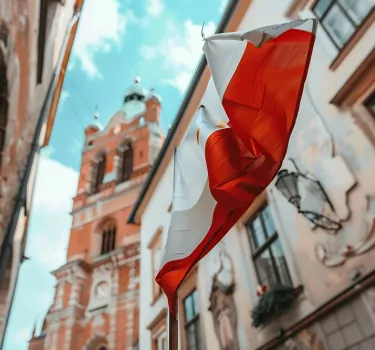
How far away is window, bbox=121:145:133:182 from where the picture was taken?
3134 cm

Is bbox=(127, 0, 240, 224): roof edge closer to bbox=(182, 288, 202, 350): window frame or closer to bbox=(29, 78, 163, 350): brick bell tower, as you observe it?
bbox=(182, 288, 202, 350): window frame

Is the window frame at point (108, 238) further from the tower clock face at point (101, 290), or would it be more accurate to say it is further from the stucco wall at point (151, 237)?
the stucco wall at point (151, 237)

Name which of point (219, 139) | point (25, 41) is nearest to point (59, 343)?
point (25, 41)

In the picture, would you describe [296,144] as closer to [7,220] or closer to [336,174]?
[336,174]

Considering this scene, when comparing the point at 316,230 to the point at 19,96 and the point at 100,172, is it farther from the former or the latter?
the point at 100,172

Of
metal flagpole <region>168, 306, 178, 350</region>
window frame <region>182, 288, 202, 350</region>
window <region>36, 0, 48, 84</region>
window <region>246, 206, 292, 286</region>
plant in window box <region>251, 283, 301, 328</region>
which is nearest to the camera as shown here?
metal flagpole <region>168, 306, 178, 350</region>

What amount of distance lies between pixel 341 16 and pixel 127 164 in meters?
27.4

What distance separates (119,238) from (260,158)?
23878 millimetres

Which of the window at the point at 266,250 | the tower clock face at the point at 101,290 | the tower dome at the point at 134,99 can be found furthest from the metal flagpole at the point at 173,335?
the tower dome at the point at 134,99

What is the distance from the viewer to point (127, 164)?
32531mm

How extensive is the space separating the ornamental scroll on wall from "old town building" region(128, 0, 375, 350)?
0.02 metres

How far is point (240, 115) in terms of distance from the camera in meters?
3.56

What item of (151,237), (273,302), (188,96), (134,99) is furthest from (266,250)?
(134,99)

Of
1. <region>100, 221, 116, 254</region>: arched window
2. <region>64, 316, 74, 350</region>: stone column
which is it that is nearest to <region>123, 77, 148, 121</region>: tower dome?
<region>100, 221, 116, 254</region>: arched window
